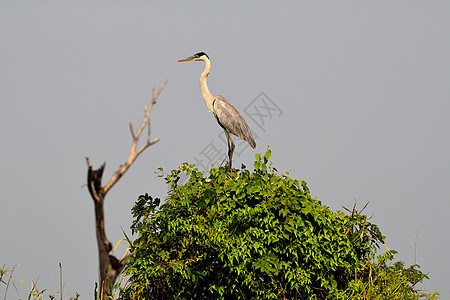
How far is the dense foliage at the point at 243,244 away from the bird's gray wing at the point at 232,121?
3389 millimetres

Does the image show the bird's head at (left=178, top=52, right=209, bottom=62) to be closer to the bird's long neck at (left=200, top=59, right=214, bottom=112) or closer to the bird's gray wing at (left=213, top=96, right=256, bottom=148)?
the bird's long neck at (left=200, top=59, right=214, bottom=112)

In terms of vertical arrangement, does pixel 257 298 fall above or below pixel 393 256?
below

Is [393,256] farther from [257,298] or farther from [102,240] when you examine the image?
[102,240]

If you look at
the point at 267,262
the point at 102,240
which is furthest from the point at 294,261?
the point at 102,240

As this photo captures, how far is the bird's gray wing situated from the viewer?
434 inches

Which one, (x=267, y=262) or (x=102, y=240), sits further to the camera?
(x=267, y=262)

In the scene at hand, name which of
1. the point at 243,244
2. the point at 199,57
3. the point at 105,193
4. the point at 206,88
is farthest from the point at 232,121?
the point at 105,193

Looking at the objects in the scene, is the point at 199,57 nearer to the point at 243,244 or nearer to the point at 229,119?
the point at 229,119

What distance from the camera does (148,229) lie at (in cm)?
741

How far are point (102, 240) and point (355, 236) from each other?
415cm

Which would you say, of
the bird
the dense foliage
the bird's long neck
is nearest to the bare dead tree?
the dense foliage

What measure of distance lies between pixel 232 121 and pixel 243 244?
4.45 m

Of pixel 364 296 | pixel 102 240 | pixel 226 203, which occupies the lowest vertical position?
pixel 102 240

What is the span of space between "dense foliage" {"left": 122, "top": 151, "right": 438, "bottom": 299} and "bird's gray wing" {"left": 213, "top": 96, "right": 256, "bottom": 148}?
3.39 m
